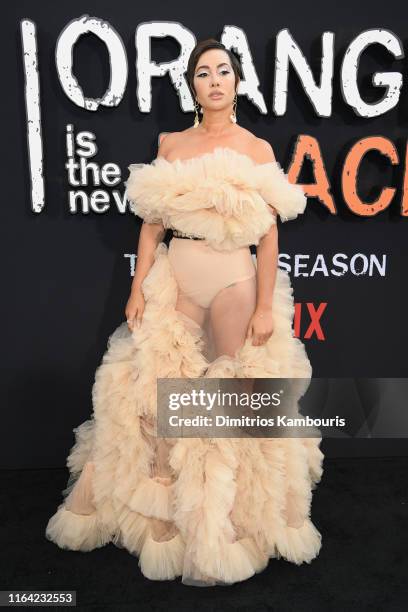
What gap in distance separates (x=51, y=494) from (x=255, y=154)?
6.12ft

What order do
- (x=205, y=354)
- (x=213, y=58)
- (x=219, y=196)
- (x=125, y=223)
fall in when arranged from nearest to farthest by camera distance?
(x=219, y=196)
(x=213, y=58)
(x=205, y=354)
(x=125, y=223)

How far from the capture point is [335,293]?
278 cm

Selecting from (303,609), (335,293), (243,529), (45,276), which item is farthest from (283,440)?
(45,276)

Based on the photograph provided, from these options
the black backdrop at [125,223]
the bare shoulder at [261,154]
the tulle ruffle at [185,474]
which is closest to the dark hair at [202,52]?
the bare shoulder at [261,154]

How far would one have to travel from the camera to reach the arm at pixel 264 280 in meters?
2.02

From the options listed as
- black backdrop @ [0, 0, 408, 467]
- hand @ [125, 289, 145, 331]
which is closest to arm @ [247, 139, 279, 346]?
hand @ [125, 289, 145, 331]

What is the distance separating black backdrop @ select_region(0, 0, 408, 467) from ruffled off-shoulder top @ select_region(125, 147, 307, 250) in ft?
2.09

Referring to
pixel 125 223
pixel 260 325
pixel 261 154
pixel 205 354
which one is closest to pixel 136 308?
pixel 205 354

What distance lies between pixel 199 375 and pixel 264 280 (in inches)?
16.9

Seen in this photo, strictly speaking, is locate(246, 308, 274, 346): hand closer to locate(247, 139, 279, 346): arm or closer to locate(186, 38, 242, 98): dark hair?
locate(247, 139, 279, 346): arm

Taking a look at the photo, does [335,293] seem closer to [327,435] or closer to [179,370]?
[327,435]

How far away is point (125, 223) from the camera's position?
2.63 meters

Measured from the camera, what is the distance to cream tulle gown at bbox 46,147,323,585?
1931 millimetres

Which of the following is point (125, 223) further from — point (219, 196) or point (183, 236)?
point (219, 196)
